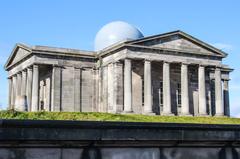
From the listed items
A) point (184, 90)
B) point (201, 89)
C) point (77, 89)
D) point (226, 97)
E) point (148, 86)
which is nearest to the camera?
point (148, 86)

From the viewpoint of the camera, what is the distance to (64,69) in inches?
2135

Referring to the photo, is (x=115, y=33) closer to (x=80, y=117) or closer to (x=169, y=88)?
(x=169, y=88)

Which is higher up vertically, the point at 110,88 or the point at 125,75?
the point at 125,75

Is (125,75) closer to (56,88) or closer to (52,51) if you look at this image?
(56,88)

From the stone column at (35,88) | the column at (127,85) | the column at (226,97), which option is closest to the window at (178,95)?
the column at (127,85)

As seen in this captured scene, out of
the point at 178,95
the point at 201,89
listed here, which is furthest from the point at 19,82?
the point at 201,89

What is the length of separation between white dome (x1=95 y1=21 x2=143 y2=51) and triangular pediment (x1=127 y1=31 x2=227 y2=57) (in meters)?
5.20

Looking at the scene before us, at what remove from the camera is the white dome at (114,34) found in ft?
189

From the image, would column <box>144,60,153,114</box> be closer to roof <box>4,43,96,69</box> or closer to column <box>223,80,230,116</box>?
roof <box>4,43,96,69</box>

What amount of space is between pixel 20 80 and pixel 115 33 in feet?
47.0

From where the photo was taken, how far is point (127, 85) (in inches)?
1999

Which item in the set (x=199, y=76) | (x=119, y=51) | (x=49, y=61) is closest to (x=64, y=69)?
(x=49, y=61)

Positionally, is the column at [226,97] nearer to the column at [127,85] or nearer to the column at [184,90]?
the column at [184,90]

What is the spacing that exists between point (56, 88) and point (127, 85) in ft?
29.6
